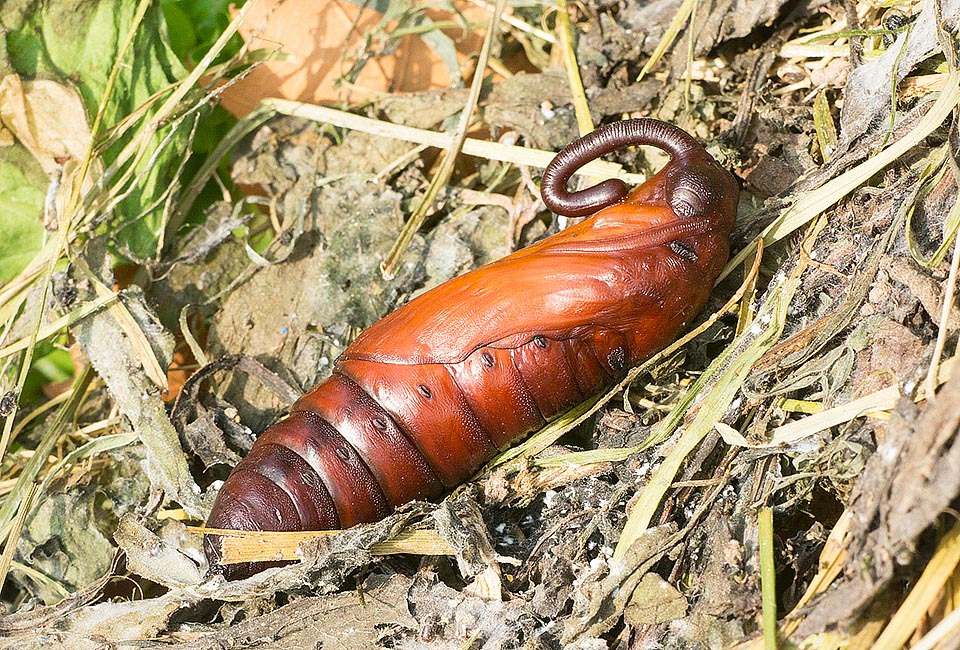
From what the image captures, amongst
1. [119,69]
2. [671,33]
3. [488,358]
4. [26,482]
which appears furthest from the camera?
[119,69]

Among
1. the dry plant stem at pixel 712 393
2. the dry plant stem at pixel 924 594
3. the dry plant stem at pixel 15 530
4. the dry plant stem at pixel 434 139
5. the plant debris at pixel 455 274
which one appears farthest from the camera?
the dry plant stem at pixel 434 139

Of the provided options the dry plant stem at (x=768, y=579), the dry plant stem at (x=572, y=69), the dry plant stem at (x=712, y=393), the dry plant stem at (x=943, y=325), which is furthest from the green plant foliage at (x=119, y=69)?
Answer: the dry plant stem at (x=943, y=325)

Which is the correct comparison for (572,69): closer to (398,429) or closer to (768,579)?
(398,429)

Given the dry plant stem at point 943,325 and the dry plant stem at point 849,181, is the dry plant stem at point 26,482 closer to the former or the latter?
the dry plant stem at point 849,181

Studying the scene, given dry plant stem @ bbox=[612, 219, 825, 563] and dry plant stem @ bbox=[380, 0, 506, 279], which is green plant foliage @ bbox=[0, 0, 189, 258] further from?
dry plant stem @ bbox=[612, 219, 825, 563]

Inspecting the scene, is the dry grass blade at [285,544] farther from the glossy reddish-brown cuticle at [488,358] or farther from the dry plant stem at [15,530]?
the dry plant stem at [15,530]

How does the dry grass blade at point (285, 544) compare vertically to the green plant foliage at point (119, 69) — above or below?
below

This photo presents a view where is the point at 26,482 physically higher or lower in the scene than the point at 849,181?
lower

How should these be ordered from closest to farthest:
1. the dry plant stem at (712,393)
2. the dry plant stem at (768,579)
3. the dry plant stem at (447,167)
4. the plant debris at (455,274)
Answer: the dry plant stem at (768,579) < the plant debris at (455,274) < the dry plant stem at (712,393) < the dry plant stem at (447,167)

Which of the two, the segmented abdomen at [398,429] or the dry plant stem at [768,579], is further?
the segmented abdomen at [398,429]

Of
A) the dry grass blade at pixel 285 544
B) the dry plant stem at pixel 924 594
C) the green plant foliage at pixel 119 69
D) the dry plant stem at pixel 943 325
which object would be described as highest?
the green plant foliage at pixel 119 69

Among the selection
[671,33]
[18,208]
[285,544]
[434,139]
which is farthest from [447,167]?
[18,208]

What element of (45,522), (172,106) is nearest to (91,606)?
(45,522)

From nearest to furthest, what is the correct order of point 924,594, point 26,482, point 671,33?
point 924,594
point 26,482
point 671,33
